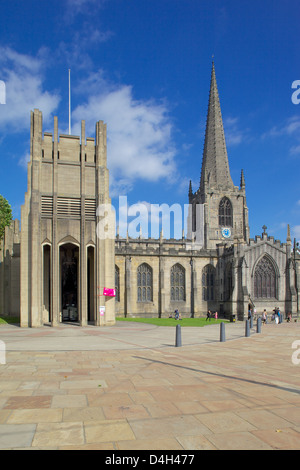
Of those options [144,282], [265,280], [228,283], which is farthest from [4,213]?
[265,280]

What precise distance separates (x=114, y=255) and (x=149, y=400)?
24276 millimetres

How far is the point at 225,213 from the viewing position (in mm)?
63062

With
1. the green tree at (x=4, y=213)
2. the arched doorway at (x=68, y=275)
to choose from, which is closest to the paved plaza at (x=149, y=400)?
the arched doorway at (x=68, y=275)

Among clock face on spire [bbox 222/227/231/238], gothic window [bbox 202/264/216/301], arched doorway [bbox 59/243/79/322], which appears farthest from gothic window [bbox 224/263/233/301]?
arched doorway [bbox 59/243/79/322]

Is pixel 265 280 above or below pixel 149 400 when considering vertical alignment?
above

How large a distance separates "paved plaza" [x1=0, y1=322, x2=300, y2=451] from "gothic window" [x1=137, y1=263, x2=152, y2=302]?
30.3m

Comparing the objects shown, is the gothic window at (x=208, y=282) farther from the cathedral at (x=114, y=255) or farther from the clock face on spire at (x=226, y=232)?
the clock face on spire at (x=226, y=232)

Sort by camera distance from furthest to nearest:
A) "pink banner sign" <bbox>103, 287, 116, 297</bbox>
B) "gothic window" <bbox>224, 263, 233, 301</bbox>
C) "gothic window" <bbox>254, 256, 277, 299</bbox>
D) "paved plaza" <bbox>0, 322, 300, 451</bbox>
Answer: "gothic window" <bbox>224, 263, 233, 301</bbox>, "gothic window" <bbox>254, 256, 277, 299</bbox>, "pink banner sign" <bbox>103, 287, 116, 297</bbox>, "paved plaza" <bbox>0, 322, 300, 451</bbox>

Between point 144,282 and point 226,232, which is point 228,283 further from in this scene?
point 226,232

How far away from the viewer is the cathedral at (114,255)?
1106 inches

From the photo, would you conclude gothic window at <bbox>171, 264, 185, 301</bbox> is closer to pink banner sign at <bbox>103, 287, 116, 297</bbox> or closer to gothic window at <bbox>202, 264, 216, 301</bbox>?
gothic window at <bbox>202, 264, 216, 301</bbox>

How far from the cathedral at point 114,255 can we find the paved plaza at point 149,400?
14066 millimetres

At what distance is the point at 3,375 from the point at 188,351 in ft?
25.2

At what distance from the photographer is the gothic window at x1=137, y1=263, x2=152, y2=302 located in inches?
1763
